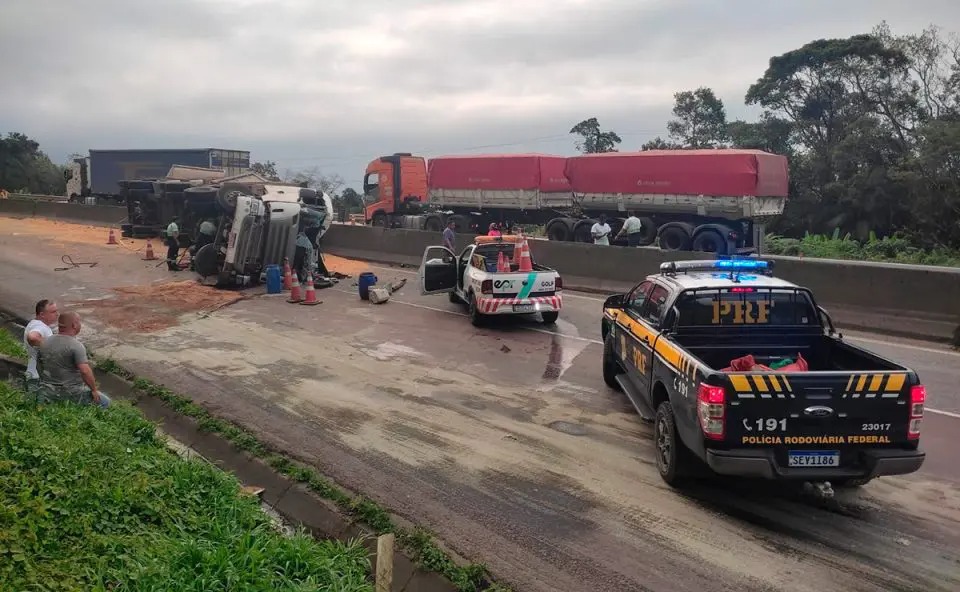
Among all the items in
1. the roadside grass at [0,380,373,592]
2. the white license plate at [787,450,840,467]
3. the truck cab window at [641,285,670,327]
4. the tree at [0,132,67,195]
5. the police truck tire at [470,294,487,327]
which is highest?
the tree at [0,132,67,195]

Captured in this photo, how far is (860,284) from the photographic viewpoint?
531 inches

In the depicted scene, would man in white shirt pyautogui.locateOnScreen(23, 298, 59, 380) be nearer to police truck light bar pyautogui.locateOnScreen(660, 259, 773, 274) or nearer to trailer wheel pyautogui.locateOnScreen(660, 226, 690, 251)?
police truck light bar pyautogui.locateOnScreen(660, 259, 773, 274)

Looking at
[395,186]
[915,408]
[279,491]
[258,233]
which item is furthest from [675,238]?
[279,491]

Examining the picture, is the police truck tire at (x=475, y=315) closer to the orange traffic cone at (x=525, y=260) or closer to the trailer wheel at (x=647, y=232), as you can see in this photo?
the orange traffic cone at (x=525, y=260)

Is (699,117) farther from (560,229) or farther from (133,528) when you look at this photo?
(133,528)

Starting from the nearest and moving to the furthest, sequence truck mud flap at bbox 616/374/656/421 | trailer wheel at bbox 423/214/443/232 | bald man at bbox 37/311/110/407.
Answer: bald man at bbox 37/311/110/407 < truck mud flap at bbox 616/374/656/421 < trailer wheel at bbox 423/214/443/232

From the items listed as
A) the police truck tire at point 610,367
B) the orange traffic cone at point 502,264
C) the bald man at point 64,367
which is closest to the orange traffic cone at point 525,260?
the orange traffic cone at point 502,264

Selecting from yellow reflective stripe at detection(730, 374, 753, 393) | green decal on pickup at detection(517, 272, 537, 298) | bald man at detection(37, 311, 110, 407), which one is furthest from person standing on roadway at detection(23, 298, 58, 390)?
green decal on pickup at detection(517, 272, 537, 298)

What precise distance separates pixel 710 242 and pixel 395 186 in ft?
50.1

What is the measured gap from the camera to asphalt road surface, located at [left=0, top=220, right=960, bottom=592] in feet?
17.0

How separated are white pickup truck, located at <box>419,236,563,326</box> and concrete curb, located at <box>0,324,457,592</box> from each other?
6.06 meters

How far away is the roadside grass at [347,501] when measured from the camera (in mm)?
4988

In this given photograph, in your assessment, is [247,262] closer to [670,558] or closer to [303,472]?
[303,472]

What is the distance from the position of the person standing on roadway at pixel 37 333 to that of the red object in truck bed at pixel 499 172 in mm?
21132
